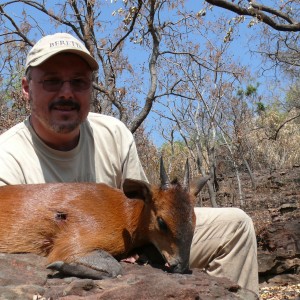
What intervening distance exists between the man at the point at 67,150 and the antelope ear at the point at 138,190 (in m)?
0.75

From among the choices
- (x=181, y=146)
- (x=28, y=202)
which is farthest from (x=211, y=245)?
(x=181, y=146)

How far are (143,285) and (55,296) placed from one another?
500 mm

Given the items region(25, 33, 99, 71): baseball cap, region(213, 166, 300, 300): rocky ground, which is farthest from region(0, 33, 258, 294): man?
region(213, 166, 300, 300): rocky ground

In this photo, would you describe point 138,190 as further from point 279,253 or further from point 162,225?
point 279,253

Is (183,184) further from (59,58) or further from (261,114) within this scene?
(261,114)

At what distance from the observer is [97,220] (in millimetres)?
4293

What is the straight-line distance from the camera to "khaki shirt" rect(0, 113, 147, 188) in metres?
5.08

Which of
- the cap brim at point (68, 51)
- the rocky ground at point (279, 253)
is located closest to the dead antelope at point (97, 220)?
the cap brim at point (68, 51)

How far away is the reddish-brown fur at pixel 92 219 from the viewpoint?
4250 millimetres

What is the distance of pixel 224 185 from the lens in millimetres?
27641

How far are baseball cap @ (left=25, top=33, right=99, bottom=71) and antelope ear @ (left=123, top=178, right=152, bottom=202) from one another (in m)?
1.28

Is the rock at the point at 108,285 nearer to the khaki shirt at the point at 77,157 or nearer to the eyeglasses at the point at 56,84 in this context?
the khaki shirt at the point at 77,157

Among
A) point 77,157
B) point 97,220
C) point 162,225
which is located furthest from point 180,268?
point 77,157

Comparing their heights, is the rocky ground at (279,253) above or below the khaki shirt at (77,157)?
below
